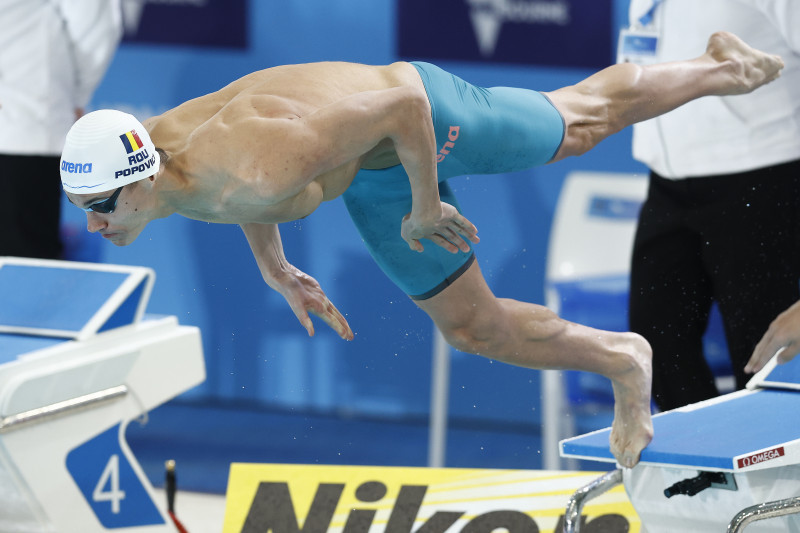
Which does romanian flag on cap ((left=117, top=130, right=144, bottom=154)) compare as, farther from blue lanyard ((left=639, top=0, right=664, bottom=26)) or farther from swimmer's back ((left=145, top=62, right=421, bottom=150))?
blue lanyard ((left=639, top=0, right=664, bottom=26))

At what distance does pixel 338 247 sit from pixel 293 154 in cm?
364

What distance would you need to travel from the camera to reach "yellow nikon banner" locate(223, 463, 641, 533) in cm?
389

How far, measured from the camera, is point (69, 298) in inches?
175

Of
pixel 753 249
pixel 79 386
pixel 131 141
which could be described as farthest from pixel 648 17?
pixel 79 386

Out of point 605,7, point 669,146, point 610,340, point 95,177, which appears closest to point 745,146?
point 669,146

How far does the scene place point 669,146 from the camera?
4312 mm

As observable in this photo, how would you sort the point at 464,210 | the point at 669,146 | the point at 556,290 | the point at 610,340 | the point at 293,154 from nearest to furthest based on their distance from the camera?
the point at 293,154 < the point at 610,340 < the point at 669,146 < the point at 556,290 < the point at 464,210

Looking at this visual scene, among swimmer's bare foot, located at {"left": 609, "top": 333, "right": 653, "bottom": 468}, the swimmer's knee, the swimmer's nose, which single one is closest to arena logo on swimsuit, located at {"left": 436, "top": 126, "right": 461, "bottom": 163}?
the swimmer's knee

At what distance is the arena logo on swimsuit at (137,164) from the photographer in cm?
282

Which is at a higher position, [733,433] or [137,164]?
[137,164]

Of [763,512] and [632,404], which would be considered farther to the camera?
[632,404]

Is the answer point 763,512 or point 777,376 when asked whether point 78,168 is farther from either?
point 777,376

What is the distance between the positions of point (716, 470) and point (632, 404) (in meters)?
0.57

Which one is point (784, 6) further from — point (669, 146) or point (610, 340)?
point (610, 340)
